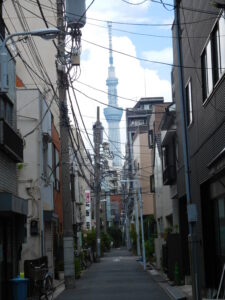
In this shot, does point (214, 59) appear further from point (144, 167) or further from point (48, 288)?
point (144, 167)

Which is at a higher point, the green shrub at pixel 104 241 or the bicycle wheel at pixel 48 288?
the green shrub at pixel 104 241

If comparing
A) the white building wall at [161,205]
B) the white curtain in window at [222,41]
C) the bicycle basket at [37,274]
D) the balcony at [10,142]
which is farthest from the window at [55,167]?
the white curtain in window at [222,41]

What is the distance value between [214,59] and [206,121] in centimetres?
219

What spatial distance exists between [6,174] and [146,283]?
40.4 feet

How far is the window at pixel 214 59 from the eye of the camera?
52.3ft

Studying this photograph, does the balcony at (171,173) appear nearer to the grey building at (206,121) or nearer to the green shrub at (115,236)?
the grey building at (206,121)

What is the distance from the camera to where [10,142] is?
1716 centimetres

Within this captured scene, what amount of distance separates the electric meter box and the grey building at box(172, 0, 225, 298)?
3.60 meters

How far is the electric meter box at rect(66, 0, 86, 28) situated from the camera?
1900 cm

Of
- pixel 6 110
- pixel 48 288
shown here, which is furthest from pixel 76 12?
pixel 48 288

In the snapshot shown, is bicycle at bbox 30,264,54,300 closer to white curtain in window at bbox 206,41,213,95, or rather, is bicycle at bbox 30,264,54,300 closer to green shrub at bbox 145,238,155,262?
white curtain in window at bbox 206,41,213,95

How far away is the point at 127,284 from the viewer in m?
27.2

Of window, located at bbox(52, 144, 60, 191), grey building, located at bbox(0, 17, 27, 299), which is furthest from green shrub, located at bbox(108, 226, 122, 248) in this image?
grey building, located at bbox(0, 17, 27, 299)

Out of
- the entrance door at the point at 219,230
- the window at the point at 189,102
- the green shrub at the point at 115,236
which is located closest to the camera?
the entrance door at the point at 219,230
